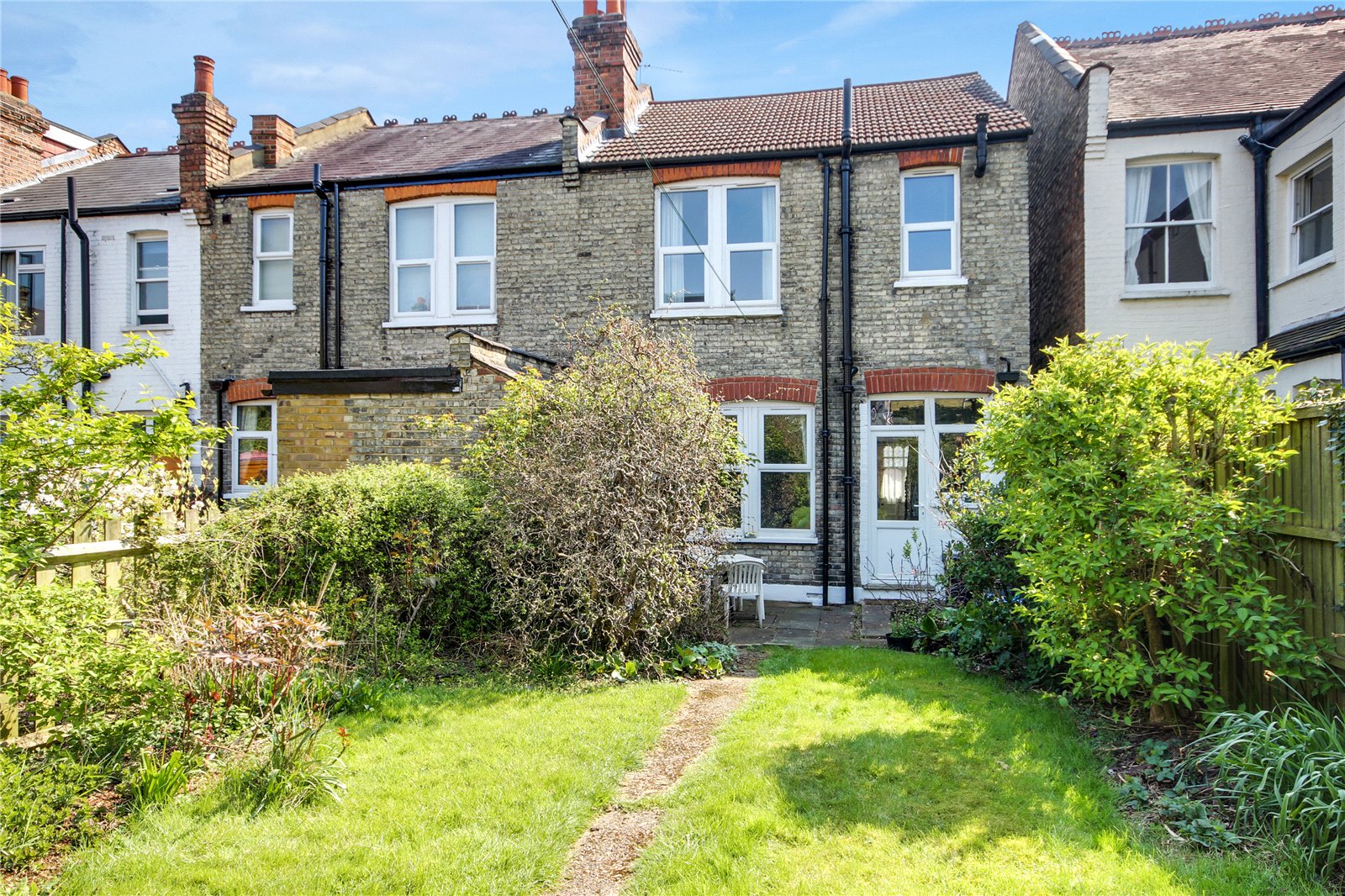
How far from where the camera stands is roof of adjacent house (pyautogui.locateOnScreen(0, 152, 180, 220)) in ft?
45.0

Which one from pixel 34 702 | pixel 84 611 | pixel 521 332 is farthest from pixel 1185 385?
pixel 521 332

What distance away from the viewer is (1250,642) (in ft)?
16.0

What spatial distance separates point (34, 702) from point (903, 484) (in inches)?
383

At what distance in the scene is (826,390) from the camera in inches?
447

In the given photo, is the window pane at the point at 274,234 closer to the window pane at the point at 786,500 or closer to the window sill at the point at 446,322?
the window sill at the point at 446,322

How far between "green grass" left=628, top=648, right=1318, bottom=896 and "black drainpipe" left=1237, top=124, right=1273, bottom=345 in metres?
7.85

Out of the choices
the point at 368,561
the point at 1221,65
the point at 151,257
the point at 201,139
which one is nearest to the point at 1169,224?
the point at 1221,65

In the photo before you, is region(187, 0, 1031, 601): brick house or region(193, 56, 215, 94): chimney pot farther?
region(193, 56, 215, 94): chimney pot

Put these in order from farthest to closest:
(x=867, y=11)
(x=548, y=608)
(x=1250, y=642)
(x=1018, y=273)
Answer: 1. (x=1018, y=273)
2. (x=867, y=11)
3. (x=548, y=608)
4. (x=1250, y=642)

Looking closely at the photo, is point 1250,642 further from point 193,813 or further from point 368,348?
point 368,348

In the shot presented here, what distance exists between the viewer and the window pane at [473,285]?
12703mm

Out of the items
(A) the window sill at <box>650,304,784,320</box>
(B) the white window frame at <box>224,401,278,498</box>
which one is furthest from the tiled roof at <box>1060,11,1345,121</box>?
(B) the white window frame at <box>224,401,278,498</box>

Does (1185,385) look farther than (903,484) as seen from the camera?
No

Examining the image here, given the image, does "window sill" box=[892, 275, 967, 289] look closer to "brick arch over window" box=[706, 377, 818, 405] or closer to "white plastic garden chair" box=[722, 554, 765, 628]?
"brick arch over window" box=[706, 377, 818, 405]
